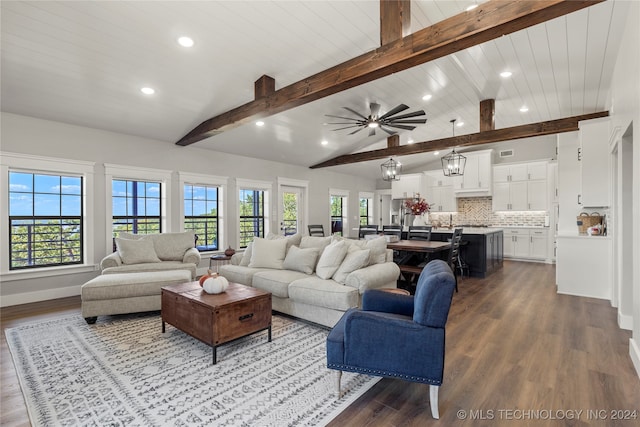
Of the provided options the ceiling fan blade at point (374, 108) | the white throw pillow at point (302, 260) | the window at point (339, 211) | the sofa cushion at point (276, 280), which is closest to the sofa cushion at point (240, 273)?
the sofa cushion at point (276, 280)

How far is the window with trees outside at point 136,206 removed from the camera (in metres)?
5.11

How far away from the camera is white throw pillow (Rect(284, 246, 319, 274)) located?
3865 millimetres

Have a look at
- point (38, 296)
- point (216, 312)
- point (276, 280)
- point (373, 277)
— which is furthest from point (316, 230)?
point (216, 312)

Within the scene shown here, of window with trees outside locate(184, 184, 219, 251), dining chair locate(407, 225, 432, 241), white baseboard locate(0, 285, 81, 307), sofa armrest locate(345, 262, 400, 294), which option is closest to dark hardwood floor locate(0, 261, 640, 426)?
white baseboard locate(0, 285, 81, 307)

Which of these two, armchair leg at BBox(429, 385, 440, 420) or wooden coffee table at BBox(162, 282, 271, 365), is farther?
wooden coffee table at BBox(162, 282, 271, 365)

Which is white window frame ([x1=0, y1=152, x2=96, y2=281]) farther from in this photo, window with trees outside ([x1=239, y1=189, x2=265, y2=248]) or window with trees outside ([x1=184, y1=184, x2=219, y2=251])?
window with trees outside ([x1=239, y1=189, x2=265, y2=248])

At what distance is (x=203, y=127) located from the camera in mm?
4945

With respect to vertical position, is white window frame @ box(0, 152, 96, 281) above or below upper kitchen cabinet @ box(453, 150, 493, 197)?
below

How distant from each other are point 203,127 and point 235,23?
229 cm

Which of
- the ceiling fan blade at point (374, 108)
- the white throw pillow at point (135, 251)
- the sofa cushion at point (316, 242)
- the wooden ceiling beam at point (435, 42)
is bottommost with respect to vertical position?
the white throw pillow at point (135, 251)

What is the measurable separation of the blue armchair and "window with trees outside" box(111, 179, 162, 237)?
466cm

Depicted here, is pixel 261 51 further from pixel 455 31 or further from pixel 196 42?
pixel 455 31

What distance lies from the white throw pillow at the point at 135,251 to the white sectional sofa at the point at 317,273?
1101mm

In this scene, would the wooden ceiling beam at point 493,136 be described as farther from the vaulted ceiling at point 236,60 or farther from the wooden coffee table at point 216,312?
the wooden coffee table at point 216,312
